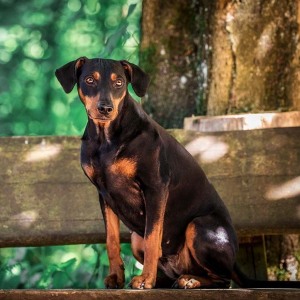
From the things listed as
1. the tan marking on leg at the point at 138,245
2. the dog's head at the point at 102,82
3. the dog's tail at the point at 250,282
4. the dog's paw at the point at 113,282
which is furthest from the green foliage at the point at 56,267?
the dog's head at the point at 102,82

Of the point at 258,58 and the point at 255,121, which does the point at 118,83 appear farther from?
the point at 258,58

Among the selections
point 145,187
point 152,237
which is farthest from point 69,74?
point 152,237

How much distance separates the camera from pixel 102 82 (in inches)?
166

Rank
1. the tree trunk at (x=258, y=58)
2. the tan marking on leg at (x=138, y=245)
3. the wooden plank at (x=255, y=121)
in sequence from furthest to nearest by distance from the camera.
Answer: the tree trunk at (x=258, y=58) → the wooden plank at (x=255, y=121) → the tan marking on leg at (x=138, y=245)

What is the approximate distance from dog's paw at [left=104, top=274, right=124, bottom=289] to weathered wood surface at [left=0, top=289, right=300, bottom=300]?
2.49ft

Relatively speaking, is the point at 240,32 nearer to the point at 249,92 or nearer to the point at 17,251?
the point at 249,92

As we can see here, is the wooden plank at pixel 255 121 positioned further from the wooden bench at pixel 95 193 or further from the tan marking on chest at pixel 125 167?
the tan marking on chest at pixel 125 167

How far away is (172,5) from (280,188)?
80.4 inches

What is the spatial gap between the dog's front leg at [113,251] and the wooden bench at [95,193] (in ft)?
2.15

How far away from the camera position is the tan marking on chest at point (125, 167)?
4.25 metres

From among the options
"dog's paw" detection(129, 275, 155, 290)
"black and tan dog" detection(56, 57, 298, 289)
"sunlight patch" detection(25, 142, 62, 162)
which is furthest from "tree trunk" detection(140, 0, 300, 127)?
"dog's paw" detection(129, 275, 155, 290)

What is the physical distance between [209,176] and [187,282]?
1120 millimetres

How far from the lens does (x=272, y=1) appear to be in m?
6.09

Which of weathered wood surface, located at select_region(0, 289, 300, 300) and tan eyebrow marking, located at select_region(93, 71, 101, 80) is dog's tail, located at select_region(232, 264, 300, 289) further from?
tan eyebrow marking, located at select_region(93, 71, 101, 80)
